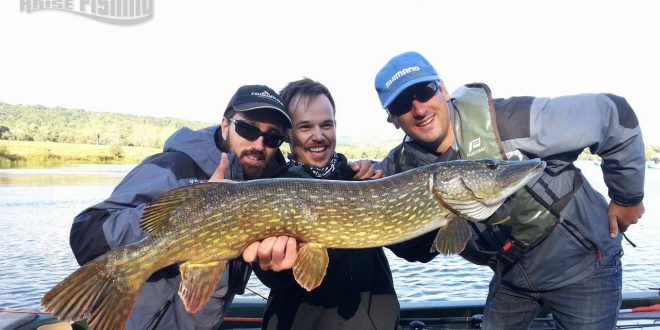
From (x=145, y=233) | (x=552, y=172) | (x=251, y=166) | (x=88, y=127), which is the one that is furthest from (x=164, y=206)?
(x=88, y=127)

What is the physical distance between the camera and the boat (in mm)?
4094

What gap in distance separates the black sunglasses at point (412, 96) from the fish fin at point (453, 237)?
80 centimetres

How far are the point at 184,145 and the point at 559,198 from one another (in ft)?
7.48

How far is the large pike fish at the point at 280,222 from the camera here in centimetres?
223

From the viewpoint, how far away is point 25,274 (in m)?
9.57

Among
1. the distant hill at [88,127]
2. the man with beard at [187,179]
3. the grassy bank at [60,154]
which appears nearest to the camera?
the man with beard at [187,179]

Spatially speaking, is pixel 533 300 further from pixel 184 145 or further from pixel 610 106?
pixel 184 145

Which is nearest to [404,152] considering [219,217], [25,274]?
[219,217]

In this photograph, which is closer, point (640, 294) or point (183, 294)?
point (183, 294)

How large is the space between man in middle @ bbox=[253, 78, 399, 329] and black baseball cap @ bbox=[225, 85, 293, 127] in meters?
0.22

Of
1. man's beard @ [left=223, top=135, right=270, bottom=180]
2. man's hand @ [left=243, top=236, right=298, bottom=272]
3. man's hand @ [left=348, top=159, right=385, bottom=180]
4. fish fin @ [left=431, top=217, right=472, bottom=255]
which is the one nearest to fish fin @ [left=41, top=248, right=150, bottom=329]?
man's hand @ [left=243, top=236, right=298, bottom=272]

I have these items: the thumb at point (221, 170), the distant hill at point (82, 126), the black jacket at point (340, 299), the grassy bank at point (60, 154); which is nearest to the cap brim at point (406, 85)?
the black jacket at point (340, 299)

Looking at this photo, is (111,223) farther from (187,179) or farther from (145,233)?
(187,179)

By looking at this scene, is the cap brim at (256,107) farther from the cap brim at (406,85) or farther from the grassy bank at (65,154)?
the grassy bank at (65,154)
